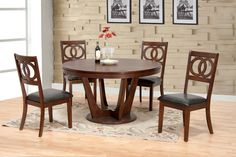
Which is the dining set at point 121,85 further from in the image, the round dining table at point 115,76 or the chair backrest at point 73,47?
the chair backrest at point 73,47

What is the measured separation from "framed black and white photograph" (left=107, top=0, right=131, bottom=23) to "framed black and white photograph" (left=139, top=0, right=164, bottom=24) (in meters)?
0.22

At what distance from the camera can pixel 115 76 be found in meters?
5.36

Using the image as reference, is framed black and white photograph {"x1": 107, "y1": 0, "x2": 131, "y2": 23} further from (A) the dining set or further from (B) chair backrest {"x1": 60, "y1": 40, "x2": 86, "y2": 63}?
(A) the dining set

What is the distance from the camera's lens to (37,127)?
563 centimetres

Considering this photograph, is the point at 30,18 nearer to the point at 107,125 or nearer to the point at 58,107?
the point at 58,107

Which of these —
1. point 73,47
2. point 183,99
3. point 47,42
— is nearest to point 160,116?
point 183,99

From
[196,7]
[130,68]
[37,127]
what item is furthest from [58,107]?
[196,7]

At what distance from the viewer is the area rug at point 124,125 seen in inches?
211

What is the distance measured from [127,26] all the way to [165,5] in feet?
2.33

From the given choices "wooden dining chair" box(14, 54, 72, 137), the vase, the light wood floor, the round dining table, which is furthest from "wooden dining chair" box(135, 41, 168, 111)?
"wooden dining chair" box(14, 54, 72, 137)

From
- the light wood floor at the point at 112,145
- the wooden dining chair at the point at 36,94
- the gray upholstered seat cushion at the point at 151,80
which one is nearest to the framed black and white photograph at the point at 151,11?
the gray upholstered seat cushion at the point at 151,80

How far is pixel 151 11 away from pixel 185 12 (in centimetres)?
56

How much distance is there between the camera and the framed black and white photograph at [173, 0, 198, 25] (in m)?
7.16

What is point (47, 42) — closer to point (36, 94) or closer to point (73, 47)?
point (73, 47)
